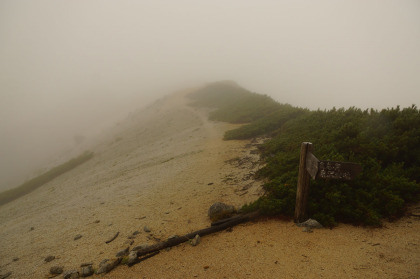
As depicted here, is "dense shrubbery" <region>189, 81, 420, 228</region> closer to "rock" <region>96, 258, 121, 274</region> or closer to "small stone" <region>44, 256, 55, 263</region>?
"rock" <region>96, 258, 121, 274</region>

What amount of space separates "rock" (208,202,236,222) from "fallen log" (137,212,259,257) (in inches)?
16.0

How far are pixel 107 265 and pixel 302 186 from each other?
16.3 ft

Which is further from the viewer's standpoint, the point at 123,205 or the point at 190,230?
the point at 123,205

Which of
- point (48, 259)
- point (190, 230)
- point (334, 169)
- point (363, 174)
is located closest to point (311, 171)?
point (334, 169)

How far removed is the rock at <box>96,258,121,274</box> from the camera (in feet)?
17.1

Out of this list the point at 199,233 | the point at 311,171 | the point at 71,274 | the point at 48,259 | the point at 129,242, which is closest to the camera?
the point at 311,171

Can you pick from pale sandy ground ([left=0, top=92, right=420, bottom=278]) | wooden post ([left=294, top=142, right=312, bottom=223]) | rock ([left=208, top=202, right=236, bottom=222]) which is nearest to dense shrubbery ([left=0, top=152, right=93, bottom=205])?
pale sandy ground ([left=0, top=92, right=420, bottom=278])

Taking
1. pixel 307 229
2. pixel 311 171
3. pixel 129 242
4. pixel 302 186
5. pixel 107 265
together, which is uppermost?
pixel 311 171

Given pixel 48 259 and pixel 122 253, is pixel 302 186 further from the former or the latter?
pixel 48 259

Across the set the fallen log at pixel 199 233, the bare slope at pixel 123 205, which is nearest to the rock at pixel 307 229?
the fallen log at pixel 199 233

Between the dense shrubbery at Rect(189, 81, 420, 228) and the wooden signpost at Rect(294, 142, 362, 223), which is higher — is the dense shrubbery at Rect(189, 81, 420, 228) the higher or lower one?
the lower one

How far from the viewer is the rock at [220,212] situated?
6.54 m

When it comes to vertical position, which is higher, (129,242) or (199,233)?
(129,242)

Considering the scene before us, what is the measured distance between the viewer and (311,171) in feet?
15.7
